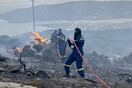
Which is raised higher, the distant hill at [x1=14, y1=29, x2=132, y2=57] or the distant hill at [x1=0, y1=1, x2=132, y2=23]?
the distant hill at [x1=0, y1=1, x2=132, y2=23]

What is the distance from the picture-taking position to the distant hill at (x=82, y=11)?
35.2 m

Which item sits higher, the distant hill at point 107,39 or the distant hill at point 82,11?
the distant hill at point 82,11

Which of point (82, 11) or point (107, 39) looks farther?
point (82, 11)

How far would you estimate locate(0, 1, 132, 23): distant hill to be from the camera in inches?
1385

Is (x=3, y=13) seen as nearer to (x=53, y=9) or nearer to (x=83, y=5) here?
(x=53, y=9)

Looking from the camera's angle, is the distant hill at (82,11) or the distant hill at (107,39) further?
the distant hill at (82,11)

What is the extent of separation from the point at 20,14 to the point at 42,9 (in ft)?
19.4

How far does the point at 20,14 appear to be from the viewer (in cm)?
3922

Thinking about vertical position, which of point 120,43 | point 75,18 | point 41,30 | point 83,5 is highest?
point 83,5

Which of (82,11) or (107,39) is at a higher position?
(82,11)

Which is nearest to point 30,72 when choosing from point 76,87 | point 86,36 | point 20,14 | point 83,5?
point 76,87

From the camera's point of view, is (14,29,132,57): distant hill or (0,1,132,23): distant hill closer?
(14,29,132,57): distant hill

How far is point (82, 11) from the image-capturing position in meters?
36.0

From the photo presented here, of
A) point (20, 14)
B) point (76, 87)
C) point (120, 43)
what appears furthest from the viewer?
point (20, 14)
